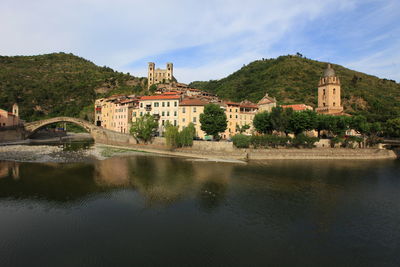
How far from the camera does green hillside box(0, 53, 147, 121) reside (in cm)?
10838

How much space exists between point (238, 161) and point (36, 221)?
32.8 m

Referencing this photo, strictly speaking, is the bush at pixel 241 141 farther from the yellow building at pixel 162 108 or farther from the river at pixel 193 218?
the yellow building at pixel 162 108

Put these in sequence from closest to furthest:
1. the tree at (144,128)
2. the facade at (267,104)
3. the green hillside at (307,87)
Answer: the tree at (144,128), the facade at (267,104), the green hillside at (307,87)

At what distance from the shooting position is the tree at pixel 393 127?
5724 centimetres

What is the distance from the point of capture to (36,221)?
18.1m

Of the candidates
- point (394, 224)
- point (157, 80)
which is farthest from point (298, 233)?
point (157, 80)

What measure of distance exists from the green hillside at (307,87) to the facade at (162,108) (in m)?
46.3

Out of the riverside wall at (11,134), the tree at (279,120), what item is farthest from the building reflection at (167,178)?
the riverside wall at (11,134)

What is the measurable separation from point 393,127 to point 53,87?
140 m

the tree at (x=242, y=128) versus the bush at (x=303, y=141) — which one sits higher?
the tree at (x=242, y=128)

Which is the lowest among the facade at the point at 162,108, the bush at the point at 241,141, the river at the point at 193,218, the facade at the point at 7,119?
the river at the point at 193,218

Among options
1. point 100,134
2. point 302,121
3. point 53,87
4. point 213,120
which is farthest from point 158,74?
point 302,121

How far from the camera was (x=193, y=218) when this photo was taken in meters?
19.5

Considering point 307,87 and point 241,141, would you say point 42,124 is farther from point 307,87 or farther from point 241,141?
point 307,87
